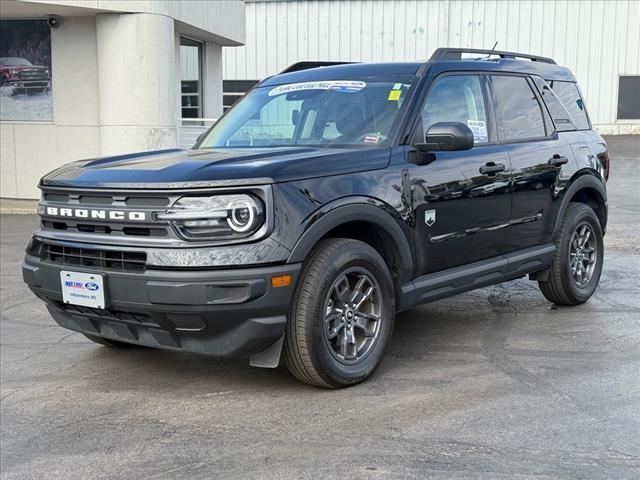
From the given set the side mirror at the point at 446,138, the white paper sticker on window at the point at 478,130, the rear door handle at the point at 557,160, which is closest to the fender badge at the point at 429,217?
the side mirror at the point at 446,138

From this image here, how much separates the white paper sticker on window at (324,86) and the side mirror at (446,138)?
27.5 inches

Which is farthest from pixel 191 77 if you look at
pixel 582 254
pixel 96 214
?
pixel 96 214

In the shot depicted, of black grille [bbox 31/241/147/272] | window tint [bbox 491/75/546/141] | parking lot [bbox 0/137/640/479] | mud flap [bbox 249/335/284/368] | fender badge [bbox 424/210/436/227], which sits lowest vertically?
parking lot [bbox 0/137/640/479]

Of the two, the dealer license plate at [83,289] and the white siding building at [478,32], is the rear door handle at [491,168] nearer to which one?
the dealer license plate at [83,289]

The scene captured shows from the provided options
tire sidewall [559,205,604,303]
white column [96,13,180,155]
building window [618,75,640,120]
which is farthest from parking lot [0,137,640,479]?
building window [618,75,640,120]

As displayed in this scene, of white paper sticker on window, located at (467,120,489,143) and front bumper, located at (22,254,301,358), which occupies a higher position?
white paper sticker on window, located at (467,120,489,143)

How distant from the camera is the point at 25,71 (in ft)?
47.0

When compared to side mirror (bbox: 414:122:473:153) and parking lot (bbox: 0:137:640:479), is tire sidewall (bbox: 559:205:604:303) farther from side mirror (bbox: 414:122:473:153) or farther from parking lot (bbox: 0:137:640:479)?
side mirror (bbox: 414:122:473:153)

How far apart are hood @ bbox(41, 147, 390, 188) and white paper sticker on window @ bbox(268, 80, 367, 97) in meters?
0.71

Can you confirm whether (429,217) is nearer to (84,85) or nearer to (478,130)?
(478,130)

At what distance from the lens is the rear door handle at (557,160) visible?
6059 mm

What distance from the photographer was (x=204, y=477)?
3451 millimetres

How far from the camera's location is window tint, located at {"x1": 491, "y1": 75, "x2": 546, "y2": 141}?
5797 millimetres

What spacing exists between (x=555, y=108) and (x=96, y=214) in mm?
3928
